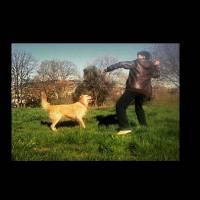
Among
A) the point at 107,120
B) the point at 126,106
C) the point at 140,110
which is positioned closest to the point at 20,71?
the point at 107,120

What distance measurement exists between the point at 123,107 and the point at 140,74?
1.30 feet

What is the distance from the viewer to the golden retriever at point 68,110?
5.79 metres

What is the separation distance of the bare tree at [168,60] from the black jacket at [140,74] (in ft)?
0.26

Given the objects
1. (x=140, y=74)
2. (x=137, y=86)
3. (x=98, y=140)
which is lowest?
(x=98, y=140)

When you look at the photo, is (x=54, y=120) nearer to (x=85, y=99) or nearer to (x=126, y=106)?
(x=85, y=99)

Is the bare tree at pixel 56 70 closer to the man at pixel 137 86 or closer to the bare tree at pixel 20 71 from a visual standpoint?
the bare tree at pixel 20 71

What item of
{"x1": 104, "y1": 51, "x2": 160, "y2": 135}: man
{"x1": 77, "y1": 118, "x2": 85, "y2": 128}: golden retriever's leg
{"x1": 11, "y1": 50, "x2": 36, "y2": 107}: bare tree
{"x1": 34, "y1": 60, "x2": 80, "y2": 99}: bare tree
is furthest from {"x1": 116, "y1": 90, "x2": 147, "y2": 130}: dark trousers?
{"x1": 11, "y1": 50, "x2": 36, "y2": 107}: bare tree

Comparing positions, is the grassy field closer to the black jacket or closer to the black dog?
the black dog

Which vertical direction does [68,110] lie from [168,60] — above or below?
below

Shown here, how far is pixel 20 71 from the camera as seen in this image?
579cm
